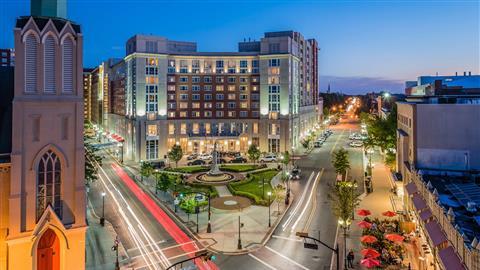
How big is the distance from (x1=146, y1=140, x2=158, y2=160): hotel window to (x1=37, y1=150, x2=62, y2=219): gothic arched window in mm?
65593

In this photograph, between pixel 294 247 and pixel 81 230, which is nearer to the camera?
pixel 81 230

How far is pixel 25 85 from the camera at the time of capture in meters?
22.3

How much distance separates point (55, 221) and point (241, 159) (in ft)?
204

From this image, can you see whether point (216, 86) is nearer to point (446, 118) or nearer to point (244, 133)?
point (244, 133)

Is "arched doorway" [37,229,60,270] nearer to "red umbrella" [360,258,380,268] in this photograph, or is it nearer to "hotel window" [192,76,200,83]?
"red umbrella" [360,258,380,268]

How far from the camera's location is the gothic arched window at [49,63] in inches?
904

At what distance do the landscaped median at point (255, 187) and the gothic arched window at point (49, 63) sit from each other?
32.4 meters

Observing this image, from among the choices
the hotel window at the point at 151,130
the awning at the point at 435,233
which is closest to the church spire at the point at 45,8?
the awning at the point at 435,233

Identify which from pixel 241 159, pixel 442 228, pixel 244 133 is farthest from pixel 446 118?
pixel 244 133

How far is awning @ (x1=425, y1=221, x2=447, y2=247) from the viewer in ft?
80.4

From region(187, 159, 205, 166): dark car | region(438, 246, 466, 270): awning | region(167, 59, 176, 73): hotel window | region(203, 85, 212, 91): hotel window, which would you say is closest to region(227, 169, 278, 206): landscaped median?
region(187, 159, 205, 166): dark car

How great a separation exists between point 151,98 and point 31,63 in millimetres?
67181

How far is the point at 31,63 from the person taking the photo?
22.6 metres

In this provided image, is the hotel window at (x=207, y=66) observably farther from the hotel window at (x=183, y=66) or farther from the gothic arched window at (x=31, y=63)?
the gothic arched window at (x=31, y=63)
